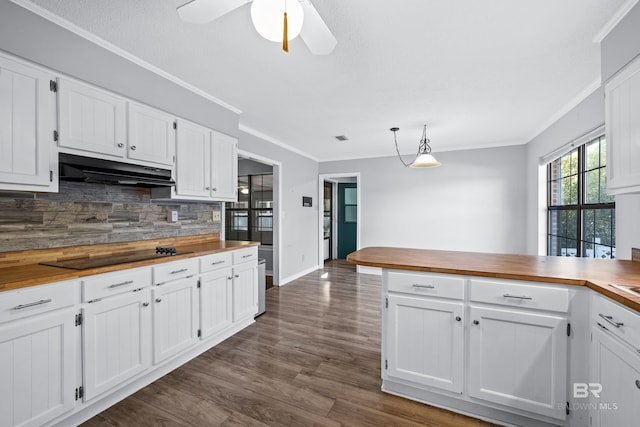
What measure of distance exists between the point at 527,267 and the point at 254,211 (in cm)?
476

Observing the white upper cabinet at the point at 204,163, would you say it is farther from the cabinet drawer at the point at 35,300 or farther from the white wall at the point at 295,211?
the cabinet drawer at the point at 35,300

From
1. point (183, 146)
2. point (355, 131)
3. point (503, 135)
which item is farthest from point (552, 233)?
point (183, 146)

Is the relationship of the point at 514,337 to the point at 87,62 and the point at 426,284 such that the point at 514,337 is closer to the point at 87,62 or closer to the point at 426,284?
the point at 426,284

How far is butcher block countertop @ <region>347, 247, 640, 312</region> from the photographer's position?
1.41m

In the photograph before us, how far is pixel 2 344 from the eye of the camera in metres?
1.32

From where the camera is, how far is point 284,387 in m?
2.00

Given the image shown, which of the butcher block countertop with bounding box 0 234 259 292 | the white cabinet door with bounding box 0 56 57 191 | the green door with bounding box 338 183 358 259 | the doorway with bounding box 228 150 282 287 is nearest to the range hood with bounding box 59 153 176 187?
the white cabinet door with bounding box 0 56 57 191

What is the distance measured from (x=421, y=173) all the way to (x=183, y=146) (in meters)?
4.27

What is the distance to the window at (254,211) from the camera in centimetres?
549

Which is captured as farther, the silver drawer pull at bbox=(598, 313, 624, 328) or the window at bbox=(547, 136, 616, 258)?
the window at bbox=(547, 136, 616, 258)

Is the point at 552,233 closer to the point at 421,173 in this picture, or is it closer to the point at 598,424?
the point at 421,173

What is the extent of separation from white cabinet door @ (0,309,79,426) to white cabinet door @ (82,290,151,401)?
3.3 inches

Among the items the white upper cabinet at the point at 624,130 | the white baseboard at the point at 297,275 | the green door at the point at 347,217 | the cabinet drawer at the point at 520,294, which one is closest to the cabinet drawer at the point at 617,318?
the cabinet drawer at the point at 520,294

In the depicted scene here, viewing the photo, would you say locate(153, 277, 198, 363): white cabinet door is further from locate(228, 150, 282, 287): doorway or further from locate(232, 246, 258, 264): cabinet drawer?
locate(228, 150, 282, 287): doorway
